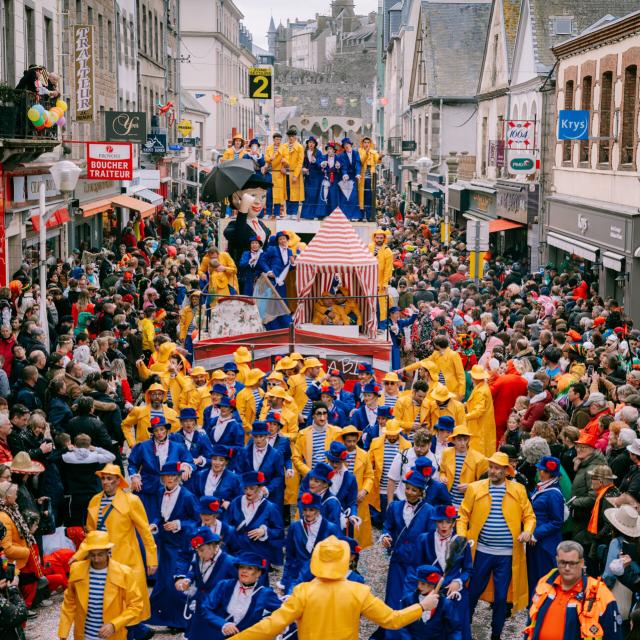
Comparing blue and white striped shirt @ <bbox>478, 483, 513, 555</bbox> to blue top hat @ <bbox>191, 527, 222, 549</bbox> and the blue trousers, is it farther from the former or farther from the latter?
blue top hat @ <bbox>191, 527, 222, 549</bbox>

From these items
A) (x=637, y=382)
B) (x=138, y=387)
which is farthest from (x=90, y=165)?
(x=637, y=382)

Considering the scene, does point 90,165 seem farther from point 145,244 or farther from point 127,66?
point 127,66

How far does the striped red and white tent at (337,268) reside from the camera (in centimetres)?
1669

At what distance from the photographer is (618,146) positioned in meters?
21.6

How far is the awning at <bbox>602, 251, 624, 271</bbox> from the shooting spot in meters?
20.4

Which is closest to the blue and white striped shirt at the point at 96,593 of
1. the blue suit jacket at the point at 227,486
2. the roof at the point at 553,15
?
the blue suit jacket at the point at 227,486

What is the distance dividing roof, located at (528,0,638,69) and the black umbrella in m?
14.3

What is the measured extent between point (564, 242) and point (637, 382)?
45.9 feet

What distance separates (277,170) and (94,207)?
10240mm

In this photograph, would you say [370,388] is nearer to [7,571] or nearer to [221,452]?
[221,452]

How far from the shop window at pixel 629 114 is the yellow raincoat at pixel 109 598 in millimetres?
15555

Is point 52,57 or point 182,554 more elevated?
point 52,57

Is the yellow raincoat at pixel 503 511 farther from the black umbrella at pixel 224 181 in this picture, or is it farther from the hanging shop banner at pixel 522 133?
the hanging shop banner at pixel 522 133

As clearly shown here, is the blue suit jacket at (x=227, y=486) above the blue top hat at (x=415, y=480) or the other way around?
the other way around
